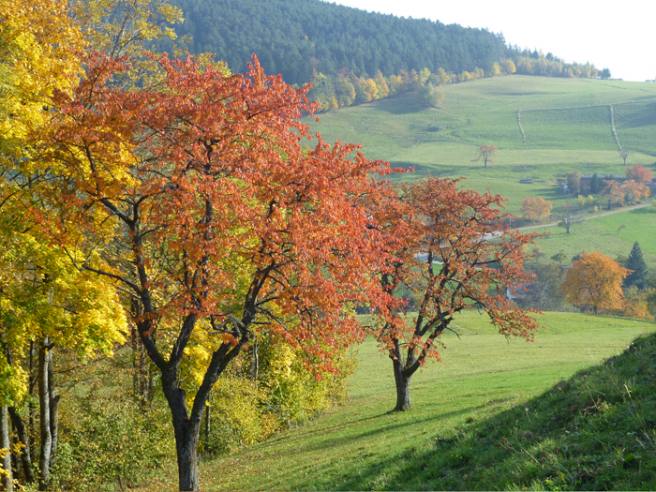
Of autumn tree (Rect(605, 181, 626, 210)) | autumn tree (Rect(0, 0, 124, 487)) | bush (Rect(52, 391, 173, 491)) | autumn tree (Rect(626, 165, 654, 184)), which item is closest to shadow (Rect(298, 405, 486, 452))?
bush (Rect(52, 391, 173, 491))

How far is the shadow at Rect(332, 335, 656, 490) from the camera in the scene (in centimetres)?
1088

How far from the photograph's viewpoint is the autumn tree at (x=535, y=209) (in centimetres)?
16838

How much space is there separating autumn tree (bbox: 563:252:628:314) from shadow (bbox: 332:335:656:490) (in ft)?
340

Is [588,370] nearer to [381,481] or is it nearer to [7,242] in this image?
[381,481]

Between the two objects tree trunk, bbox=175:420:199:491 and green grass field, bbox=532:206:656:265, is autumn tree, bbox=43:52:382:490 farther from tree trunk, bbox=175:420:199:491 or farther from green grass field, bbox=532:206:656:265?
green grass field, bbox=532:206:656:265

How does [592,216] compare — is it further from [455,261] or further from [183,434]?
[183,434]

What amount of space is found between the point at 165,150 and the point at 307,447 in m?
16.5

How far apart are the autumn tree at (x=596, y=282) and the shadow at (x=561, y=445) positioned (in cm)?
10352

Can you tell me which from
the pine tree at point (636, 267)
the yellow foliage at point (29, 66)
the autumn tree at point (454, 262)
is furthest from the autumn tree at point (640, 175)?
the yellow foliage at point (29, 66)

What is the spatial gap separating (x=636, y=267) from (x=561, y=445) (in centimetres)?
13260

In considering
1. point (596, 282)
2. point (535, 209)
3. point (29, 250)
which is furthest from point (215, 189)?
point (535, 209)

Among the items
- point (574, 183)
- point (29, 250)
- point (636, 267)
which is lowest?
point (636, 267)

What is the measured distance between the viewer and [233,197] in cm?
1792

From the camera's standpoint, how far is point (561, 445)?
12.3 meters
